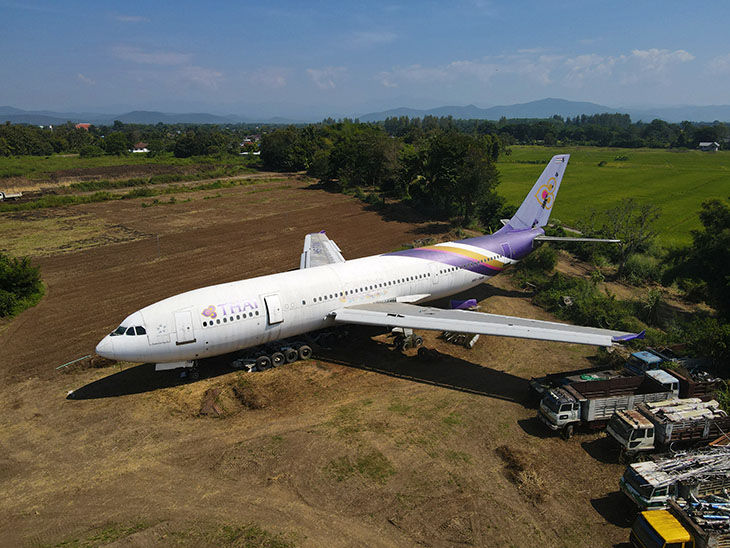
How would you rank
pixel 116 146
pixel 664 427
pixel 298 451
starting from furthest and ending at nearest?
pixel 116 146
pixel 298 451
pixel 664 427

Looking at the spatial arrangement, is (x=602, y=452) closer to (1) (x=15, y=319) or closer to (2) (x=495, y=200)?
(1) (x=15, y=319)

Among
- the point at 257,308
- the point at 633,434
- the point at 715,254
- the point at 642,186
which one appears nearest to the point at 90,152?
the point at 257,308

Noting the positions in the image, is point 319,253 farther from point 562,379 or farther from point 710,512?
point 710,512

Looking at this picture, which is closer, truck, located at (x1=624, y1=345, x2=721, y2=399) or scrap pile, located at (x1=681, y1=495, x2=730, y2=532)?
scrap pile, located at (x1=681, y1=495, x2=730, y2=532)

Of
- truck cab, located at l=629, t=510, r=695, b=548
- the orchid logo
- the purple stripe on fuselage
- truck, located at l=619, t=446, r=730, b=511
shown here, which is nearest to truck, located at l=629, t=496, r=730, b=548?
truck cab, located at l=629, t=510, r=695, b=548

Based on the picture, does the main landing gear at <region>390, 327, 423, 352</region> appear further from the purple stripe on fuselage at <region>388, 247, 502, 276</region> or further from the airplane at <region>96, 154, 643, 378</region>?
the purple stripe on fuselage at <region>388, 247, 502, 276</region>
